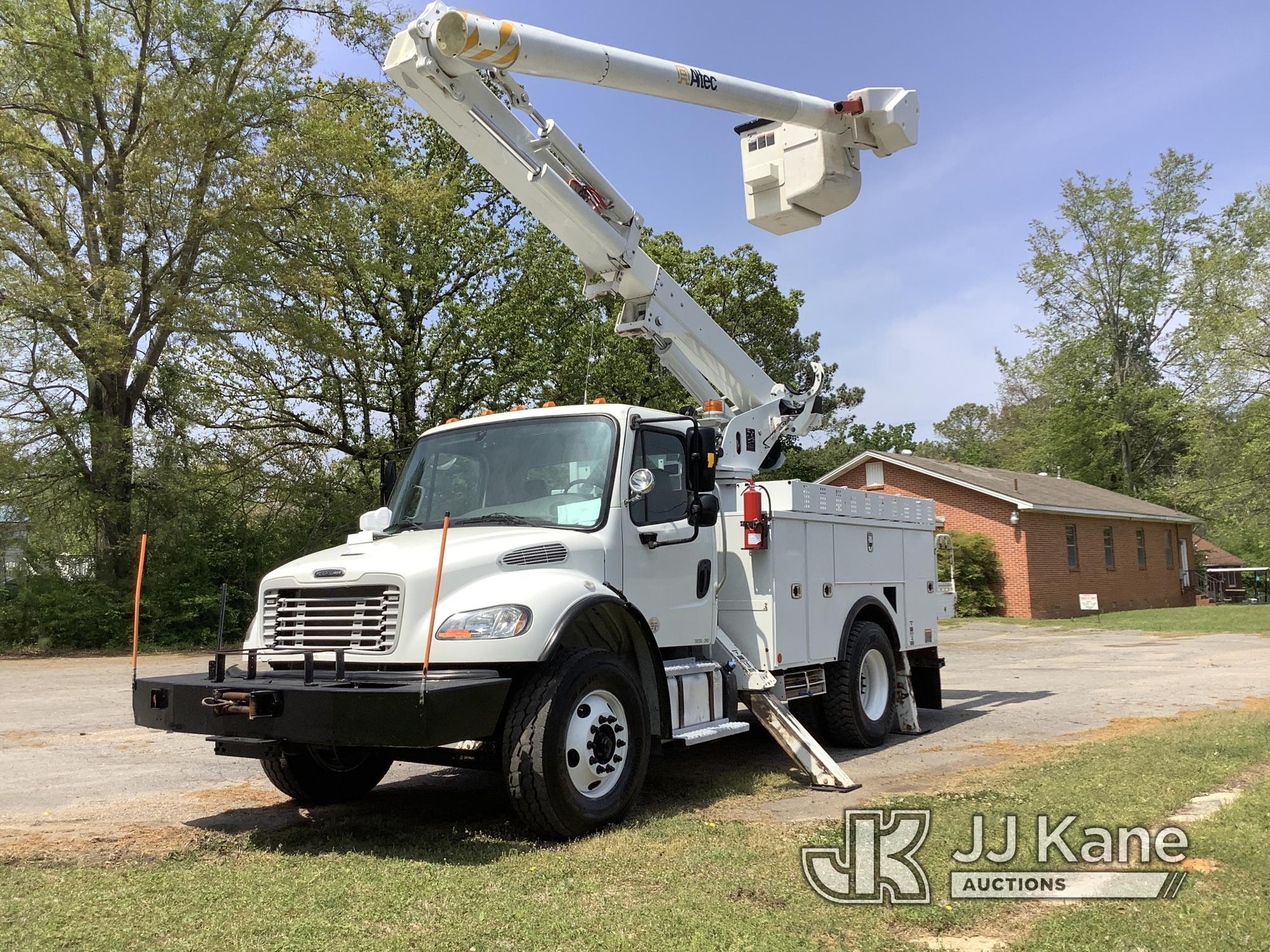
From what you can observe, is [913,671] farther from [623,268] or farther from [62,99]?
[62,99]

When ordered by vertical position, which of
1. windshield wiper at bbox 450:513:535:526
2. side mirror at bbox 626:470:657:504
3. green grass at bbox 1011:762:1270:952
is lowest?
green grass at bbox 1011:762:1270:952

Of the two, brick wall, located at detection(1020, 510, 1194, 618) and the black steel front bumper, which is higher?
brick wall, located at detection(1020, 510, 1194, 618)

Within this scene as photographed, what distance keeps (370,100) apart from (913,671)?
859 inches

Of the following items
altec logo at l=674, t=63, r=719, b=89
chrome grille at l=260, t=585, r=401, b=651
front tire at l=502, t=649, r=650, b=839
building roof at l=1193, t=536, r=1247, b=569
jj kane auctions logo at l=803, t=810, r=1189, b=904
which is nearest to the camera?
jj kane auctions logo at l=803, t=810, r=1189, b=904

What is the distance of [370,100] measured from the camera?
26.7 meters

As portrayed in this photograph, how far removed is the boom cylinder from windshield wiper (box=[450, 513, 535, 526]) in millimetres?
3233

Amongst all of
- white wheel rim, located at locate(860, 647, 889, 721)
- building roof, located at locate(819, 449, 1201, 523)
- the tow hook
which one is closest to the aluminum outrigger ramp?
white wheel rim, located at locate(860, 647, 889, 721)

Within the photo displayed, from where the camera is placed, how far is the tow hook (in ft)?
17.4

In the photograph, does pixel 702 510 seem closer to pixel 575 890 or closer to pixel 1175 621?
pixel 575 890

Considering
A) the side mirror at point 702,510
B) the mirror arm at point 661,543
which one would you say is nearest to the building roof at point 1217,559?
the mirror arm at point 661,543

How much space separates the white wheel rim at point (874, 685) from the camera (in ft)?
31.0

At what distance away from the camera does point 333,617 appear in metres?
5.91

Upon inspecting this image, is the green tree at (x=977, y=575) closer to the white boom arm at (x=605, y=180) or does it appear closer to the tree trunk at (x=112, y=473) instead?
the tree trunk at (x=112, y=473)

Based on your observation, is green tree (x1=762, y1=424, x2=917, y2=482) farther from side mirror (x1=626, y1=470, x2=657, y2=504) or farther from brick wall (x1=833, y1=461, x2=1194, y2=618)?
side mirror (x1=626, y1=470, x2=657, y2=504)
